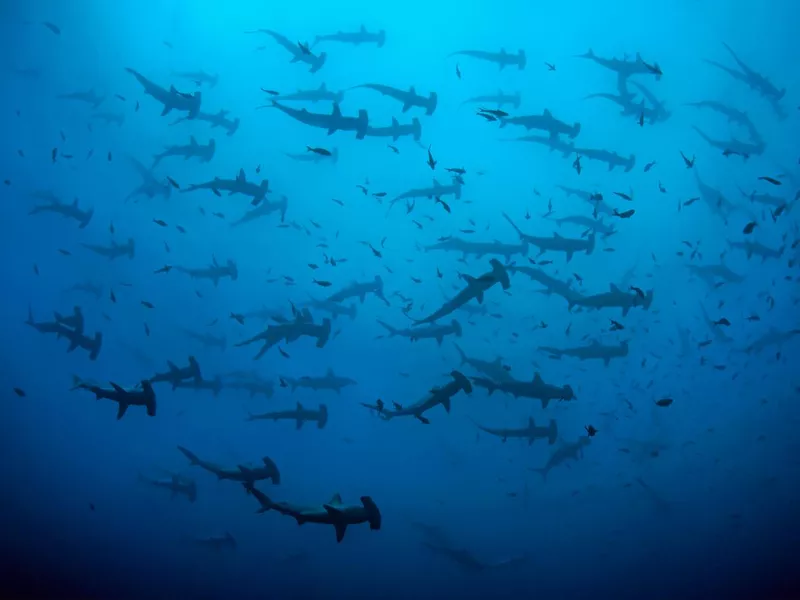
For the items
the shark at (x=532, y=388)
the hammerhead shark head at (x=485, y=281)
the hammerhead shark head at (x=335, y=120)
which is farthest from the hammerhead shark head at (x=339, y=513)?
the hammerhead shark head at (x=335, y=120)

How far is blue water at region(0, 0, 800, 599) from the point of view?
15742 mm

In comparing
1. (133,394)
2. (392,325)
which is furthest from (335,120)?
(392,325)

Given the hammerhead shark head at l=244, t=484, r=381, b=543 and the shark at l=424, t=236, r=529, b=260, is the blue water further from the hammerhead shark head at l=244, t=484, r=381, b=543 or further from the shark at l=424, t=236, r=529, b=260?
the hammerhead shark head at l=244, t=484, r=381, b=543

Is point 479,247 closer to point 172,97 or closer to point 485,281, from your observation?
point 485,281

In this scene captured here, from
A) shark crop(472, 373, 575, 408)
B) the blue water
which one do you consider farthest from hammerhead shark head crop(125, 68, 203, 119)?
shark crop(472, 373, 575, 408)

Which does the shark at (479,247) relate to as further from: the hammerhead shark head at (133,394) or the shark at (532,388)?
the hammerhead shark head at (133,394)

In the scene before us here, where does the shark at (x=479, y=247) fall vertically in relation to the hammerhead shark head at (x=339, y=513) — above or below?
above

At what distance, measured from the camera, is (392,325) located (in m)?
23.5

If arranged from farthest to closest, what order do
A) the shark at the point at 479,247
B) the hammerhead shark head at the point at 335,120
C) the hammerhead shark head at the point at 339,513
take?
the shark at the point at 479,247 < the hammerhead shark head at the point at 335,120 < the hammerhead shark head at the point at 339,513

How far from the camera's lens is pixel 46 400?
20219 millimetres

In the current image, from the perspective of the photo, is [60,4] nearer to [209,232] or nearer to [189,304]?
[209,232]

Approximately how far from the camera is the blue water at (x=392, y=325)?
15.7 meters

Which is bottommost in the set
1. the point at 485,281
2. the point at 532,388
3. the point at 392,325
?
the point at 532,388

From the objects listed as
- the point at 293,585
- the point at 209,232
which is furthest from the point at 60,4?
the point at 293,585
